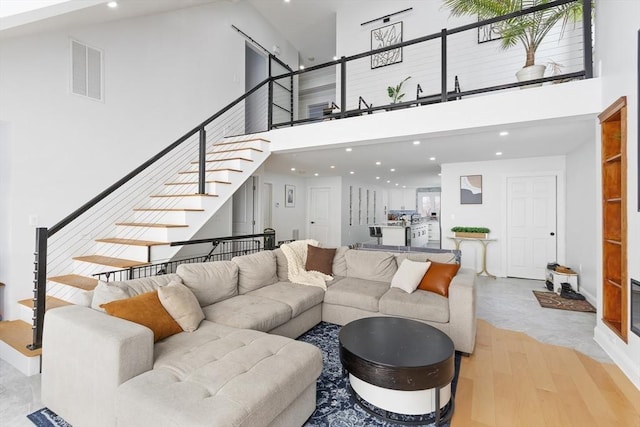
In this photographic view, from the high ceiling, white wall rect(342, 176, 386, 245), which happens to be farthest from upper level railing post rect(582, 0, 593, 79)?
white wall rect(342, 176, 386, 245)

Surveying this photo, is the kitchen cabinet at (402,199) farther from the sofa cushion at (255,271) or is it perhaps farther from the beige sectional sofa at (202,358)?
the beige sectional sofa at (202,358)

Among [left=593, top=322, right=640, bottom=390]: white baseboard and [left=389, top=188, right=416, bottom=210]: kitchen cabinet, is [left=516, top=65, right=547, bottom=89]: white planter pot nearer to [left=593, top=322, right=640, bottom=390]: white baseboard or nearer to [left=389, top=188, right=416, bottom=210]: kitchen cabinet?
[left=593, top=322, right=640, bottom=390]: white baseboard

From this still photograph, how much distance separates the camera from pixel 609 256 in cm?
291

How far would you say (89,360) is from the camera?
5.48ft

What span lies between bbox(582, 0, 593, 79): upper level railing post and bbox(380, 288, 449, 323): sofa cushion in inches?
116

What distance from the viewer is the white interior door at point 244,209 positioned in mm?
6684

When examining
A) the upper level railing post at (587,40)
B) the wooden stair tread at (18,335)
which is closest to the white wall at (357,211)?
the upper level railing post at (587,40)

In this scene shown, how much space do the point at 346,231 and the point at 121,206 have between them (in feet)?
21.4

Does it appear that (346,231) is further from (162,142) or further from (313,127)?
(162,142)

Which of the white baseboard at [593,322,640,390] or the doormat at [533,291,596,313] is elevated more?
the white baseboard at [593,322,640,390]

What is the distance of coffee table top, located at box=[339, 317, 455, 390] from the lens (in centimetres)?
174

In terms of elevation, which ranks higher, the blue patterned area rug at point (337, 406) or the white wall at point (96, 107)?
the white wall at point (96, 107)

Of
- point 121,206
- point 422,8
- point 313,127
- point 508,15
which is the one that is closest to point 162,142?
point 121,206

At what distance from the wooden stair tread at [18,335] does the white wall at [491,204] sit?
269 inches
